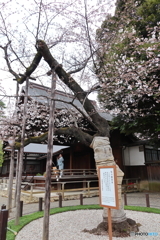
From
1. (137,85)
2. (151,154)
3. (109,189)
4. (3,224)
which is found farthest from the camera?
(151,154)

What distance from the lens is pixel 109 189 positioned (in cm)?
322

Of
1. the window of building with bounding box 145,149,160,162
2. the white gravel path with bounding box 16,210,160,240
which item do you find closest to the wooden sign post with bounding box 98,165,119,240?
the white gravel path with bounding box 16,210,160,240

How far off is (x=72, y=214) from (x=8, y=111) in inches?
236

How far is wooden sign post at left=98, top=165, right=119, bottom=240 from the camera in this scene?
10.1ft

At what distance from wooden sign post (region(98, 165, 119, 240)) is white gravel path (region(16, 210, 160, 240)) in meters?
1.35

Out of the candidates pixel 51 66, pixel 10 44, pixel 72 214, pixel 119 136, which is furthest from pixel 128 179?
pixel 10 44

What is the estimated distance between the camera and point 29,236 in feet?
13.9

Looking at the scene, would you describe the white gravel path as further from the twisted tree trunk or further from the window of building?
the window of building

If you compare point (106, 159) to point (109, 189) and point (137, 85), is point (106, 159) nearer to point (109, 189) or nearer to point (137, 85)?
point (109, 189)

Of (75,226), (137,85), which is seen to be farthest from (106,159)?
(137,85)

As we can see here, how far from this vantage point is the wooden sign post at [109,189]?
3.07m

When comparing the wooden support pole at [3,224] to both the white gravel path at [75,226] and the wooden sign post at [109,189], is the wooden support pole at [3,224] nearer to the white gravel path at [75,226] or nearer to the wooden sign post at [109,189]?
the white gravel path at [75,226]

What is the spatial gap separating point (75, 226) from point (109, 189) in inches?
101

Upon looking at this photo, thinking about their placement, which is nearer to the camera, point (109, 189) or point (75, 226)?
point (109, 189)
